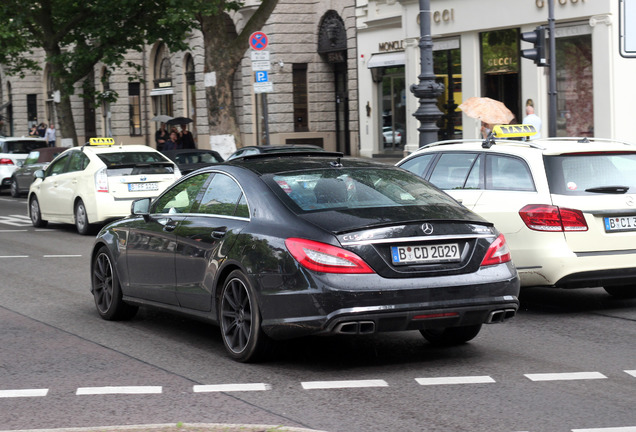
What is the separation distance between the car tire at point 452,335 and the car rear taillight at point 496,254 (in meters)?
0.77

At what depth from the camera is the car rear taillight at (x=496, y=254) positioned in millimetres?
7602

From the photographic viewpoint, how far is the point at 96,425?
6.00 metres

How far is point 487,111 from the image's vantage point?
19375 mm

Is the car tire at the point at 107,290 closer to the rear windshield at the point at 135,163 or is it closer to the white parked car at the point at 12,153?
the rear windshield at the point at 135,163

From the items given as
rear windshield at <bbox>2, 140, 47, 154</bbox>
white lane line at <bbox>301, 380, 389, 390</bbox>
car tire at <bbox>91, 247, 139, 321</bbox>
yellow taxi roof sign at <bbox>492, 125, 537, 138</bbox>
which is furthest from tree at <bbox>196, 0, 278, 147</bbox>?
white lane line at <bbox>301, 380, 389, 390</bbox>

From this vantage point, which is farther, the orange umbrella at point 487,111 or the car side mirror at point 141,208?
the orange umbrella at point 487,111

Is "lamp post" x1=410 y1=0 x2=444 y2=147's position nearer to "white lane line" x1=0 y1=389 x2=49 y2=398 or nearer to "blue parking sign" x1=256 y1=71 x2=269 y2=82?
"blue parking sign" x1=256 y1=71 x2=269 y2=82

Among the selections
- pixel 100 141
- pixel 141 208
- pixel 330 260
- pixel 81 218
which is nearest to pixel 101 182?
pixel 81 218

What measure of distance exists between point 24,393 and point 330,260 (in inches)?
77.8

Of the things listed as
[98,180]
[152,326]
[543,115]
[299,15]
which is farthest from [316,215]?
[299,15]

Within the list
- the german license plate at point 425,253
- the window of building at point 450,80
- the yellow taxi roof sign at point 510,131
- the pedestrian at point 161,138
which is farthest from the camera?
the pedestrian at point 161,138

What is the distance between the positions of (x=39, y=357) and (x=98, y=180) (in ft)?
36.6

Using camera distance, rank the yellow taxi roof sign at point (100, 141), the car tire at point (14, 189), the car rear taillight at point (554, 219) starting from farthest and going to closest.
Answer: the car tire at point (14, 189) < the yellow taxi roof sign at point (100, 141) < the car rear taillight at point (554, 219)

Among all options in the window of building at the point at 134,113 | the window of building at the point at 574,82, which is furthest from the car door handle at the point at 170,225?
the window of building at the point at 134,113
